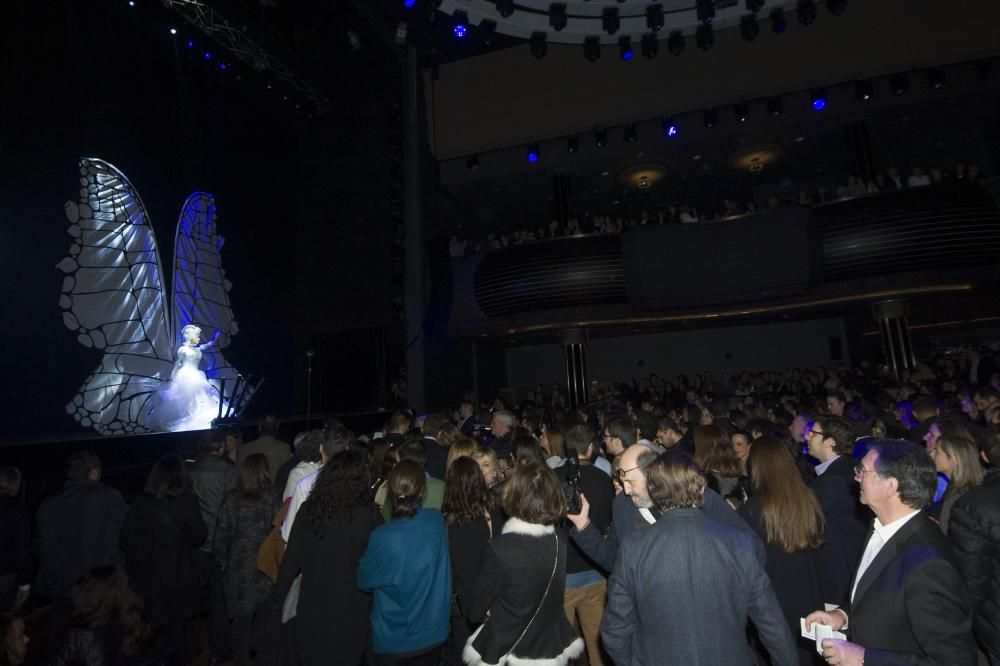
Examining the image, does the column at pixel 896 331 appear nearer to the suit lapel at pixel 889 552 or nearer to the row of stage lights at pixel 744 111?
the row of stage lights at pixel 744 111

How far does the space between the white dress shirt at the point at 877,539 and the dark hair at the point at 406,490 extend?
1.76 metres

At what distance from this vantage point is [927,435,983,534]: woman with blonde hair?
2629 millimetres

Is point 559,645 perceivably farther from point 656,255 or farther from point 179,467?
point 656,255

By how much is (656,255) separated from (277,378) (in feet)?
32.6

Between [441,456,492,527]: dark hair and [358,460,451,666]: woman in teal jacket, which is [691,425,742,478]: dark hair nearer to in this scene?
[441,456,492,527]: dark hair

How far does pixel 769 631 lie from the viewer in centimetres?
176

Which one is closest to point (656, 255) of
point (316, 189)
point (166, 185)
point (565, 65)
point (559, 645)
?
point (565, 65)

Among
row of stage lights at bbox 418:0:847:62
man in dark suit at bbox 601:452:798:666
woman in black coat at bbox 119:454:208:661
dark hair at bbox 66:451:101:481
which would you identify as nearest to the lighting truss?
row of stage lights at bbox 418:0:847:62

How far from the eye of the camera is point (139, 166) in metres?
9.89

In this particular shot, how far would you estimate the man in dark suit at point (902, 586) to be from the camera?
5.02 ft

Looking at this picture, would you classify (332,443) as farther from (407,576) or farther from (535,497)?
(535,497)

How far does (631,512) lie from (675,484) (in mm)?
691

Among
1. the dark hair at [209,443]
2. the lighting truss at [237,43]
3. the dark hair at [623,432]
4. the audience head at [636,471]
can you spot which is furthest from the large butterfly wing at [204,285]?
the audience head at [636,471]

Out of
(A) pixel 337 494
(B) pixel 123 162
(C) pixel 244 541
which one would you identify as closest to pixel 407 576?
(A) pixel 337 494
